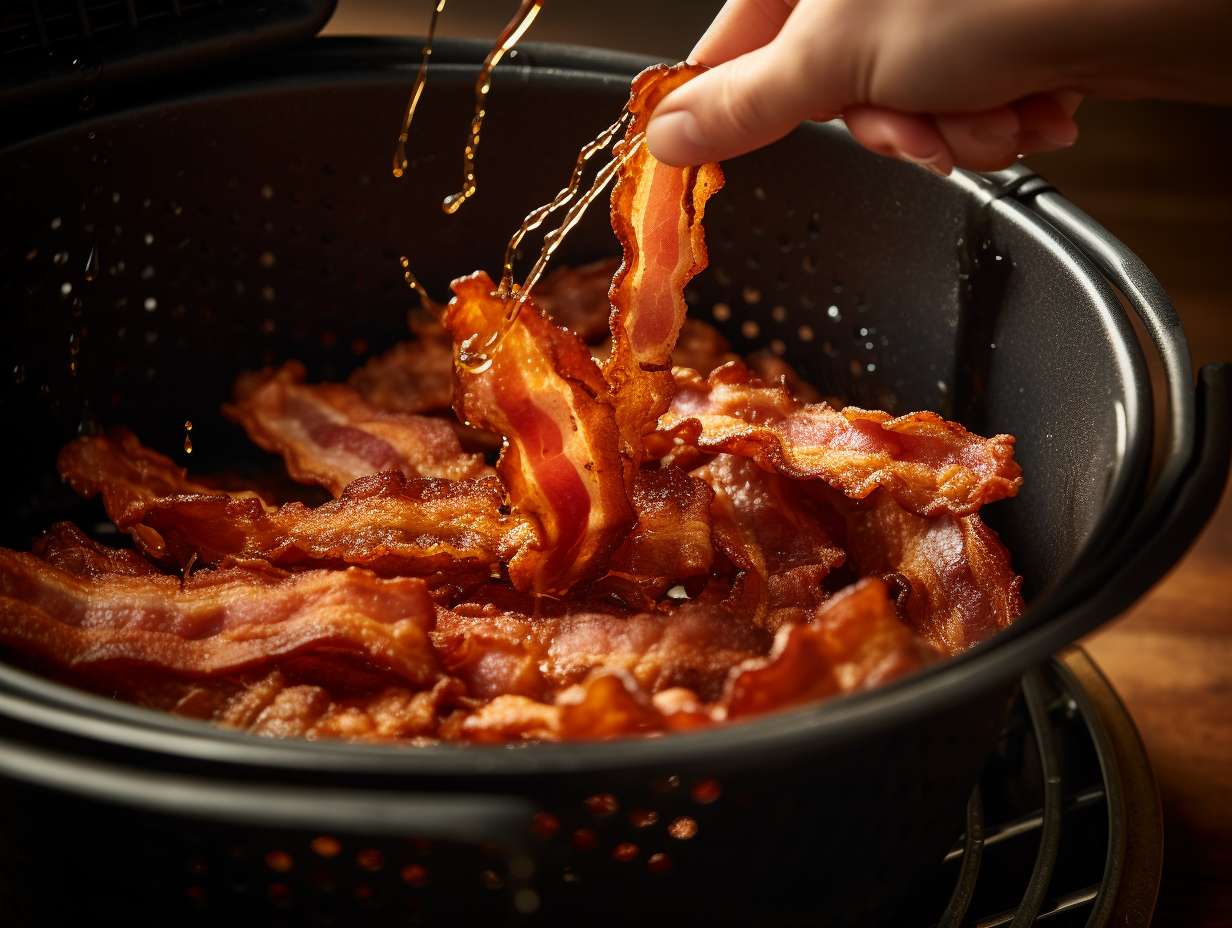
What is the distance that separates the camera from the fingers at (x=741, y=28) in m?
0.78

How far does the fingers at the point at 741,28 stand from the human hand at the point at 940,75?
0.48ft

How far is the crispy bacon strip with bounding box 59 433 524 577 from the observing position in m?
0.82

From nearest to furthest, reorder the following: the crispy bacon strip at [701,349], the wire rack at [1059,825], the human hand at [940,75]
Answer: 1. the human hand at [940,75]
2. the wire rack at [1059,825]
3. the crispy bacon strip at [701,349]

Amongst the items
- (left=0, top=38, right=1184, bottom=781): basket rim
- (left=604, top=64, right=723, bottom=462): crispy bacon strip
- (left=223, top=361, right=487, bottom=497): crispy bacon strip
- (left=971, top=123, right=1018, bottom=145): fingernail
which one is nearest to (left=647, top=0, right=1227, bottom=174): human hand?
(left=971, top=123, right=1018, bottom=145): fingernail

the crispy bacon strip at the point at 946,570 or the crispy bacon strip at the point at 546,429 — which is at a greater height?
the crispy bacon strip at the point at 546,429

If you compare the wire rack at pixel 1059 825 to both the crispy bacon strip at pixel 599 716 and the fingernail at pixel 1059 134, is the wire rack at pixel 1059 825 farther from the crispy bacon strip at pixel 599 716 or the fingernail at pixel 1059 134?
the fingernail at pixel 1059 134

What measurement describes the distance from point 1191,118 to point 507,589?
1.41m

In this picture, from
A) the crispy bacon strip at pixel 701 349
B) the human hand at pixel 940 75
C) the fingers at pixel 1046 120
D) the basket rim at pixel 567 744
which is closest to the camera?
the basket rim at pixel 567 744

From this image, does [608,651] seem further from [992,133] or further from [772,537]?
[992,133]

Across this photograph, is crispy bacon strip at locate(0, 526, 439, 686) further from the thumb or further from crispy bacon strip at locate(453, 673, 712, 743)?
the thumb

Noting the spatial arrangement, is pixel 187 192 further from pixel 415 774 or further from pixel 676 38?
pixel 676 38

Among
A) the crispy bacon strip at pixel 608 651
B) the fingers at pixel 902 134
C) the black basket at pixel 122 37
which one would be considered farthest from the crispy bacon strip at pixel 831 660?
the black basket at pixel 122 37

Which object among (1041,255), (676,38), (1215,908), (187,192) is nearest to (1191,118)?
(676,38)

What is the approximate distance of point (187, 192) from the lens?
1014 mm
